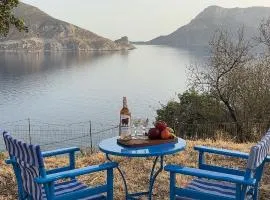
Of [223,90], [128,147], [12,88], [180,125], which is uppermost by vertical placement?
[128,147]

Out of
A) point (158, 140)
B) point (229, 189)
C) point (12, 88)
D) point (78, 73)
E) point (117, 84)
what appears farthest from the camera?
point (78, 73)

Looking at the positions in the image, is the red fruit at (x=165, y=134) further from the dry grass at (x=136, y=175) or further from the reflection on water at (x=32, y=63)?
the reflection on water at (x=32, y=63)

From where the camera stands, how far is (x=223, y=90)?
21312 mm

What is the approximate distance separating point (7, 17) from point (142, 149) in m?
6.93

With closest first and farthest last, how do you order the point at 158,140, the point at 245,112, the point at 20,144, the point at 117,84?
the point at 20,144, the point at 158,140, the point at 245,112, the point at 117,84

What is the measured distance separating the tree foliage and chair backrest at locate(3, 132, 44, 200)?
6.49m

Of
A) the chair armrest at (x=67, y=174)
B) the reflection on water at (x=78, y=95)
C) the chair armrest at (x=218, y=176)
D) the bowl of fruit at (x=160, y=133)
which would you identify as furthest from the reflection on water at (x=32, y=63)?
the chair armrest at (x=218, y=176)

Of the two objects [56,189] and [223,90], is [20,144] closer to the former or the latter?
[56,189]

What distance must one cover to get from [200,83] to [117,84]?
64.4m

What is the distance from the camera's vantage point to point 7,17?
32.1 feet

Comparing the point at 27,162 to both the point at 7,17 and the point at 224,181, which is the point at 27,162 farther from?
the point at 7,17

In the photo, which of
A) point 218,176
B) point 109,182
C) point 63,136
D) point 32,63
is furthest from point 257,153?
point 32,63

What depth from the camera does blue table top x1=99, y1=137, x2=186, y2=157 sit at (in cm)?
372

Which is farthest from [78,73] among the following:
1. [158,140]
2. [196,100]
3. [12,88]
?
[158,140]
